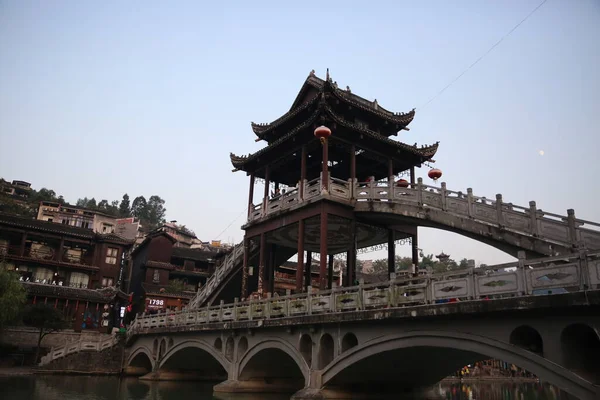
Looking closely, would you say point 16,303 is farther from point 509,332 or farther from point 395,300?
point 509,332

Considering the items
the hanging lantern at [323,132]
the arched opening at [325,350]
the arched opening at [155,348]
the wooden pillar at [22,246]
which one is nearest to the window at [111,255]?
the wooden pillar at [22,246]

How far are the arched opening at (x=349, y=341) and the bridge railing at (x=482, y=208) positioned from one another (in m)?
6.17

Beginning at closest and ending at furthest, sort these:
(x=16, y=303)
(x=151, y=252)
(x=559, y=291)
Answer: (x=559, y=291) < (x=16, y=303) < (x=151, y=252)

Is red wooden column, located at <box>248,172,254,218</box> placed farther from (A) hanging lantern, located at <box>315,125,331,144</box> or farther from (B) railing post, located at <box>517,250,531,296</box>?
(B) railing post, located at <box>517,250,531,296</box>

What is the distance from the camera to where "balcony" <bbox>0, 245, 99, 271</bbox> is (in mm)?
49281

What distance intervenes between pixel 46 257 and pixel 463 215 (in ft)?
157

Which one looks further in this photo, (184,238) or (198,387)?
(184,238)

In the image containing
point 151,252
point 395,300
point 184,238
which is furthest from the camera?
point 184,238

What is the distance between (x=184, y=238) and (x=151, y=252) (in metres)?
51.4

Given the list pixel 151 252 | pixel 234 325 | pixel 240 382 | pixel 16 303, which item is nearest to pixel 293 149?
pixel 234 325

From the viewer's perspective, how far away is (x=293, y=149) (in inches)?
1135

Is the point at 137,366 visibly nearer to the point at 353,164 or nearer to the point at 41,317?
the point at 41,317

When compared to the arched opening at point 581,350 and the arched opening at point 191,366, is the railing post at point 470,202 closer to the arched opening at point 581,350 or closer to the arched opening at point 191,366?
the arched opening at point 581,350

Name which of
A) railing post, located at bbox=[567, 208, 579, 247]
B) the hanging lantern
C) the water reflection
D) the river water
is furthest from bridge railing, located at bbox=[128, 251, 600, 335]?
the water reflection
